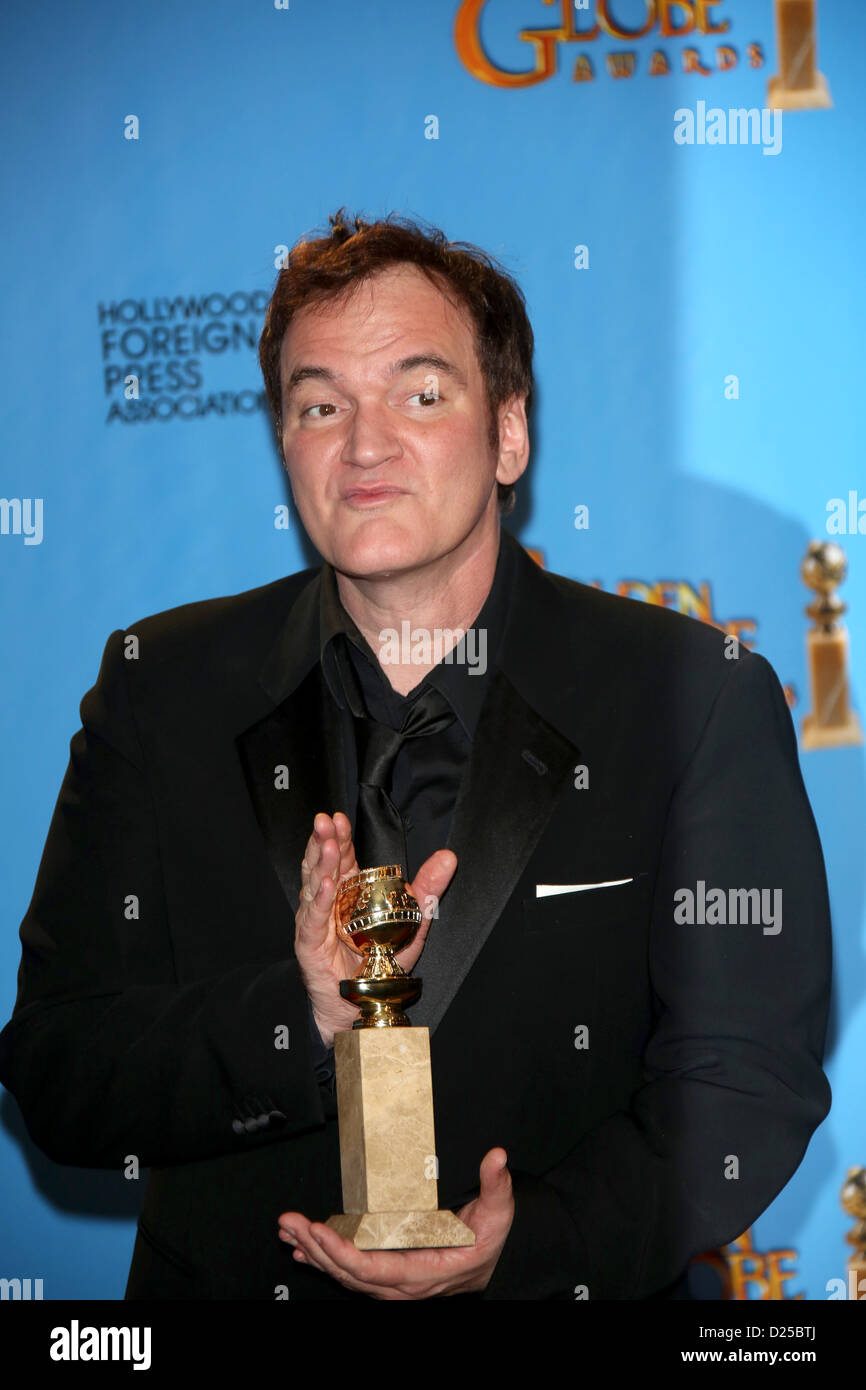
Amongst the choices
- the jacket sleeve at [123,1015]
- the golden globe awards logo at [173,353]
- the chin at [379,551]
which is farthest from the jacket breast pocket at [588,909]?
the golden globe awards logo at [173,353]

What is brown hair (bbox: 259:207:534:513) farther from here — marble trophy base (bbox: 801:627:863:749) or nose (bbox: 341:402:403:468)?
marble trophy base (bbox: 801:627:863:749)

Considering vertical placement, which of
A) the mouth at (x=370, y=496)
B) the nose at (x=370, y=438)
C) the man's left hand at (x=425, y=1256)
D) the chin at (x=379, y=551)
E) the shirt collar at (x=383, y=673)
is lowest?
the man's left hand at (x=425, y=1256)

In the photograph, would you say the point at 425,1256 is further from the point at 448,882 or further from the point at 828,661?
the point at 828,661

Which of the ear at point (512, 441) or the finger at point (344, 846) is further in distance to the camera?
the ear at point (512, 441)

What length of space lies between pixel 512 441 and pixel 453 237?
2.06ft

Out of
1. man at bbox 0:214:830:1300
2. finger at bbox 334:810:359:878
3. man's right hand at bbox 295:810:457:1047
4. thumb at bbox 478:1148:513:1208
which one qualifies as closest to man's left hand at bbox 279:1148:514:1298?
thumb at bbox 478:1148:513:1208

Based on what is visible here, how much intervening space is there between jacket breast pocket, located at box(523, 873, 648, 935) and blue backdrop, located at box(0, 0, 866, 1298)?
66 centimetres

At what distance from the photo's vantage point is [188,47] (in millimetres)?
2814

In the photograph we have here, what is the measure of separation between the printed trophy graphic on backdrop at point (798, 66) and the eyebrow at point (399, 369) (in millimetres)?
997

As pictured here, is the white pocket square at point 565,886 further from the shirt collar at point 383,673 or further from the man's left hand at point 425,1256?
the man's left hand at point 425,1256

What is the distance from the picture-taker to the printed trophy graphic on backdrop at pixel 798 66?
8.70 ft

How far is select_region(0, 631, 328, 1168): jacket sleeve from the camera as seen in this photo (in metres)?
1.87

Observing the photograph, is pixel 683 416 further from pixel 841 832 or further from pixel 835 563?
pixel 841 832

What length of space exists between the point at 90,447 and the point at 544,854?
4.34 feet
